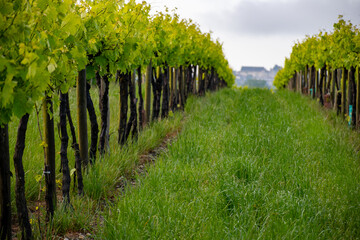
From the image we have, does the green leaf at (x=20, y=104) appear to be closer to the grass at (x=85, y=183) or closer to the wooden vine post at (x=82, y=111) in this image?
the grass at (x=85, y=183)

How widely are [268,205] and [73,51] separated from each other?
2.48m

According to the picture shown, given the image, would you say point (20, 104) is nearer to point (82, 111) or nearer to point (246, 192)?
point (82, 111)

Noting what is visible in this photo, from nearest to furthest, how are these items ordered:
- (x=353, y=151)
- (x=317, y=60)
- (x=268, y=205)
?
(x=268, y=205) → (x=353, y=151) → (x=317, y=60)

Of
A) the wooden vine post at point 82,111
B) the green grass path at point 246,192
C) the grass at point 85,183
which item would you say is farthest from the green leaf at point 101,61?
the green grass path at point 246,192

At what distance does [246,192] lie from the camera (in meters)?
3.97

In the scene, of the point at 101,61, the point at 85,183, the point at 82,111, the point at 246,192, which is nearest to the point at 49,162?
the point at 85,183

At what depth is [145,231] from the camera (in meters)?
3.23

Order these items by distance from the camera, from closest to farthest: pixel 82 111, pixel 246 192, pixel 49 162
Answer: pixel 49 162, pixel 246 192, pixel 82 111

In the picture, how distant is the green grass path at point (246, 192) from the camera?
131 inches

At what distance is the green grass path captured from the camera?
3336mm

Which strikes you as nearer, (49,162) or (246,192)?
(49,162)

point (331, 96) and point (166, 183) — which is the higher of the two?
point (331, 96)

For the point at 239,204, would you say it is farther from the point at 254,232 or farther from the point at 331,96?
the point at 331,96

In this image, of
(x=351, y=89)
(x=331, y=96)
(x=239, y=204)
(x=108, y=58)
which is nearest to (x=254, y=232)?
(x=239, y=204)
